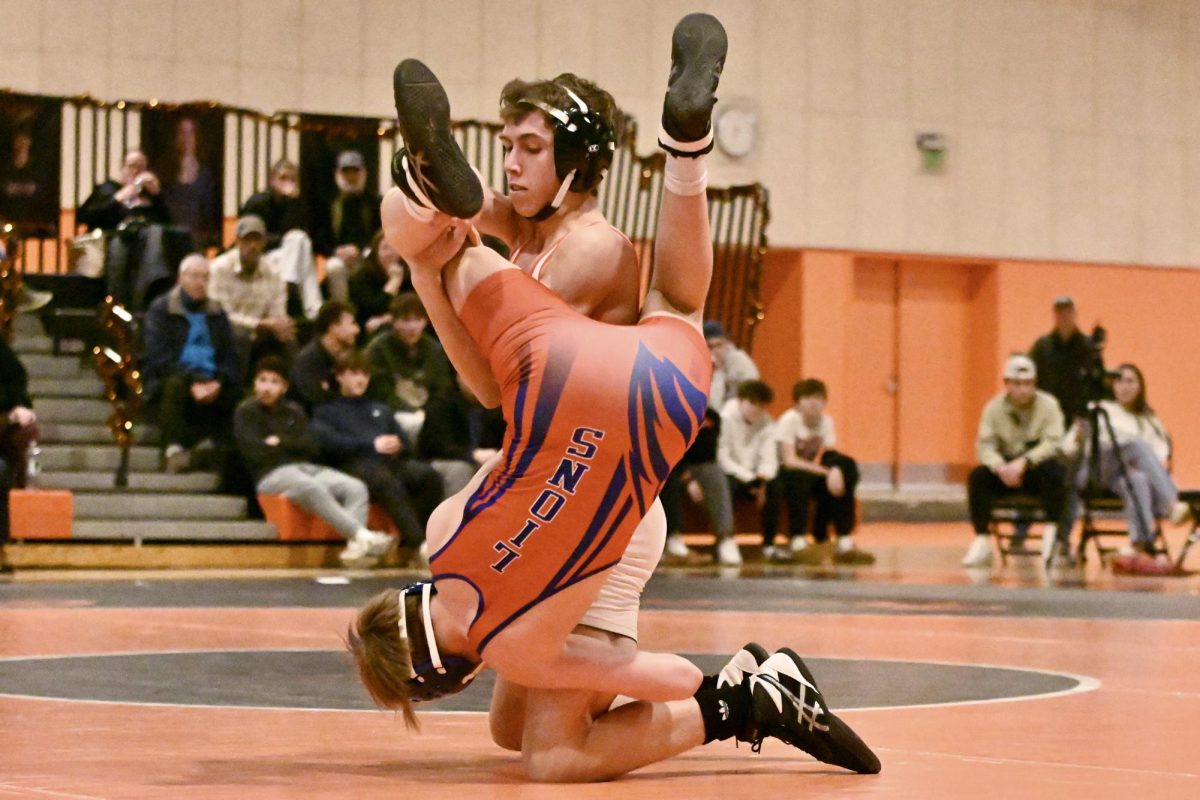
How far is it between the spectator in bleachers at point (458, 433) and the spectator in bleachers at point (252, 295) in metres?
1.07

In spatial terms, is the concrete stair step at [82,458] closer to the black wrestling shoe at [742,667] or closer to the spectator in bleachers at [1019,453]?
the spectator in bleachers at [1019,453]

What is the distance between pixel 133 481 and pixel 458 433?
73.0 inches

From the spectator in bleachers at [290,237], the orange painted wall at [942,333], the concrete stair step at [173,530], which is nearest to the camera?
the concrete stair step at [173,530]

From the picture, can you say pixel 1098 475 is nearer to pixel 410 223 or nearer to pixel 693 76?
pixel 693 76

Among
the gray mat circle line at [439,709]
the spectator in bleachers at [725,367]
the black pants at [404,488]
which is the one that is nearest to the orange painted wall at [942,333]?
the spectator in bleachers at [725,367]

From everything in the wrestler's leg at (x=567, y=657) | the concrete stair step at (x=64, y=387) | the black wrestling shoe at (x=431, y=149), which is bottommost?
the wrestler's leg at (x=567, y=657)

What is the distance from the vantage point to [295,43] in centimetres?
1644

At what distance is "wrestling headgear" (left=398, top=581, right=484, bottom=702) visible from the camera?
11.9 ft

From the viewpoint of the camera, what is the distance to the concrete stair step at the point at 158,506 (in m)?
11.1

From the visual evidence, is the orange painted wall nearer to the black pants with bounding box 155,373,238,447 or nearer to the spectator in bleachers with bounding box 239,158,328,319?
the spectator in bleachers with bounding box 239,158,328,319

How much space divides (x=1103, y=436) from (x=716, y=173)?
6.55 m

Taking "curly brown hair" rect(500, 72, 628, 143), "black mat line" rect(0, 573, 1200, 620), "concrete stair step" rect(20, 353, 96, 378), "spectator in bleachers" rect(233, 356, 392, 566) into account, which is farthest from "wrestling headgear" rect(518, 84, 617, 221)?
"concrete stair step" rect(20, 353, 96, 378)

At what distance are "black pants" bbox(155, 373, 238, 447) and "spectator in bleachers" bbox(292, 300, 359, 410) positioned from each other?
1.52ft

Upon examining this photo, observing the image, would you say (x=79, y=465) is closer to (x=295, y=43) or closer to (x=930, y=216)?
(x=295, y=43)
